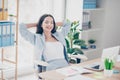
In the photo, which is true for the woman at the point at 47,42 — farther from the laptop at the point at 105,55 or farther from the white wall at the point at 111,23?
the white wall at the point at 111,23

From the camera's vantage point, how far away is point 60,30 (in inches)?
137

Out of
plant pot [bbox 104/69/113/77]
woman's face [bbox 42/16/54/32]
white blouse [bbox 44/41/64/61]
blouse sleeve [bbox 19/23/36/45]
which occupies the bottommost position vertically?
plant pot [bbox 104/69/113/77]

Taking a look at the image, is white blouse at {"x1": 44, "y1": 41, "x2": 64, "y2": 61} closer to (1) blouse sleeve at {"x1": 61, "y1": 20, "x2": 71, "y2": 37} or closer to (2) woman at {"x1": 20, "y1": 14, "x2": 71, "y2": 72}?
(2) woman at {"x1": 20, "y1": 14, "x2": 71, "y2": 72}

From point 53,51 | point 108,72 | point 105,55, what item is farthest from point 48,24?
point 108,72

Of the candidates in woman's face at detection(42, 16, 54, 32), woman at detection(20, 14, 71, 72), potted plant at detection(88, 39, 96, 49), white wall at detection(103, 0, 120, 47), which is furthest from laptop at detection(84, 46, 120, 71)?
white wall at detection(103, 0, 120, 47)

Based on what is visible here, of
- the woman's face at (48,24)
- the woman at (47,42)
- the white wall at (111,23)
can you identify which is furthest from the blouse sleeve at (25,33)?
the white wall at (111,23)

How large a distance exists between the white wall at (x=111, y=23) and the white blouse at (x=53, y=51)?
6.66ft

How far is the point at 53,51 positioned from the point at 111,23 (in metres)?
2.34

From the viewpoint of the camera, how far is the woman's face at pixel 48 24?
3.16 m

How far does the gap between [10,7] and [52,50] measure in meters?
1.31

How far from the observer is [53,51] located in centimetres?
317

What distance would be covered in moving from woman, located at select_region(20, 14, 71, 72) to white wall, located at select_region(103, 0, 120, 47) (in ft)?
6.54

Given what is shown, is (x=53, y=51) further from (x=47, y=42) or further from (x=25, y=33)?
(x=25, y=33)

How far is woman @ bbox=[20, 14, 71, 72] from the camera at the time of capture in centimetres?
310
